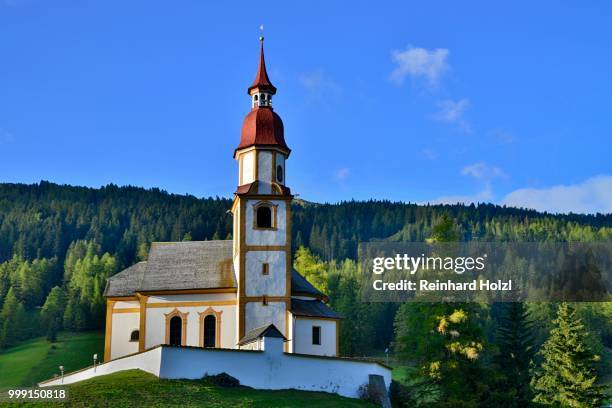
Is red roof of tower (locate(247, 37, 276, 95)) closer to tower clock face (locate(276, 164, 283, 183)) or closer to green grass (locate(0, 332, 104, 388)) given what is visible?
tower clock face (locate(276, 164, 283, 183))

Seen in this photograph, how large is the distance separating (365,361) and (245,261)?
9331mm

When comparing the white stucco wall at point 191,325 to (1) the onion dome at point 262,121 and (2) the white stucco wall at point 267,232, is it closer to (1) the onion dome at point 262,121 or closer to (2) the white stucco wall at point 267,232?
(2) the white stucco wall at point 267,232

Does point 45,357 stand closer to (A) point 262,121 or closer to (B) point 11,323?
(B) point 11,323

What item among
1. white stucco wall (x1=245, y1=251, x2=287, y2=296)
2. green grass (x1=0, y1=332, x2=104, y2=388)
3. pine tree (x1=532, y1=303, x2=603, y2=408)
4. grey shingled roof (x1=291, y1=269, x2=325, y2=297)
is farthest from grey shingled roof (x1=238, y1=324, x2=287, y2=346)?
green grass (x1=0, y1=332, x2=104, y2=388)

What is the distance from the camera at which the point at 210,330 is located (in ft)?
149

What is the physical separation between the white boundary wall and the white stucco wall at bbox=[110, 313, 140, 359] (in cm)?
745

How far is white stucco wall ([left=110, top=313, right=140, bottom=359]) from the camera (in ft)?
156

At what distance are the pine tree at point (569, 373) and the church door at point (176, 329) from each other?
22.2m

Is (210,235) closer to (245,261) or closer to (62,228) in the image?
(62,228)

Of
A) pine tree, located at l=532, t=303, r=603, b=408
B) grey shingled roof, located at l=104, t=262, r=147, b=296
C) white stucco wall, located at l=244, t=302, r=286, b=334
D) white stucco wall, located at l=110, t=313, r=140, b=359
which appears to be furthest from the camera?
pine tree, located at l=532, t=303, r=603, b=408

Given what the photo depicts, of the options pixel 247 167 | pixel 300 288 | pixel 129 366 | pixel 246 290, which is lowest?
pixel 129 366

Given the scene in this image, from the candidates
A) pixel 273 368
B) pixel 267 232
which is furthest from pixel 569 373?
pixel 273 368

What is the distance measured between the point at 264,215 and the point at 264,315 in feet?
18.4

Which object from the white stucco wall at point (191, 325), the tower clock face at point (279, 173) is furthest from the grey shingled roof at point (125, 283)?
the tower clock face at point (279, 173)
